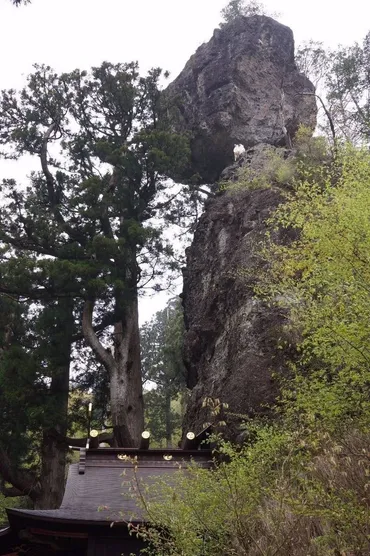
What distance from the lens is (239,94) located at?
64.7 feet

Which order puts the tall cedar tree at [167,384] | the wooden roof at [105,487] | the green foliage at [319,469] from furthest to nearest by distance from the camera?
1. the tall cedar tree at [167,384]
2. the wooden roof at [105,487]
3. the green foliage at [319,469]

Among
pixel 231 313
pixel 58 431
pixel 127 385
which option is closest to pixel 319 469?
pixel 231 313

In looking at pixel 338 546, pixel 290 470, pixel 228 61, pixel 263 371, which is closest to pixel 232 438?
pixel 263 371

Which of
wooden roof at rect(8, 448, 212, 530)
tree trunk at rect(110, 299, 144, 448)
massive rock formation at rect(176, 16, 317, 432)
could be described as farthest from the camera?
tree trunk at rect(110, 299, 144, 448)

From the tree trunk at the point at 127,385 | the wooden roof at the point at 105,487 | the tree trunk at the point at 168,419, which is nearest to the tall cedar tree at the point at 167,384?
the tree trunk at the point at 168,419

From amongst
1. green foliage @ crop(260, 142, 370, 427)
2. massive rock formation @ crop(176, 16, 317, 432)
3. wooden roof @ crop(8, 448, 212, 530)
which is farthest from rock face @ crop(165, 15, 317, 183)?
green foliage @ crop(260, 142, 370, 427)

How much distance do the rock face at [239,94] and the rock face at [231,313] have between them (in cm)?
312

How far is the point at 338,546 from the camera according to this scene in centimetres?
387

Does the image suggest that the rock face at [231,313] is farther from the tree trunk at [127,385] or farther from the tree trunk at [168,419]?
the tree trunk at [168,419]

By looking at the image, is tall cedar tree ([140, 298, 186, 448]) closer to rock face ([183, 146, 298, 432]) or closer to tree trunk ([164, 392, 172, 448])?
tree trunk ([164, 392, 172, 448])

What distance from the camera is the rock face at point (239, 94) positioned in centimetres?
1908

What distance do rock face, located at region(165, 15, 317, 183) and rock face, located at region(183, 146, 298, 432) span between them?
3.12 meters

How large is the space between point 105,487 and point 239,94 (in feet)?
50.7

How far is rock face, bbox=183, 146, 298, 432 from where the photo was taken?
9.52 m
